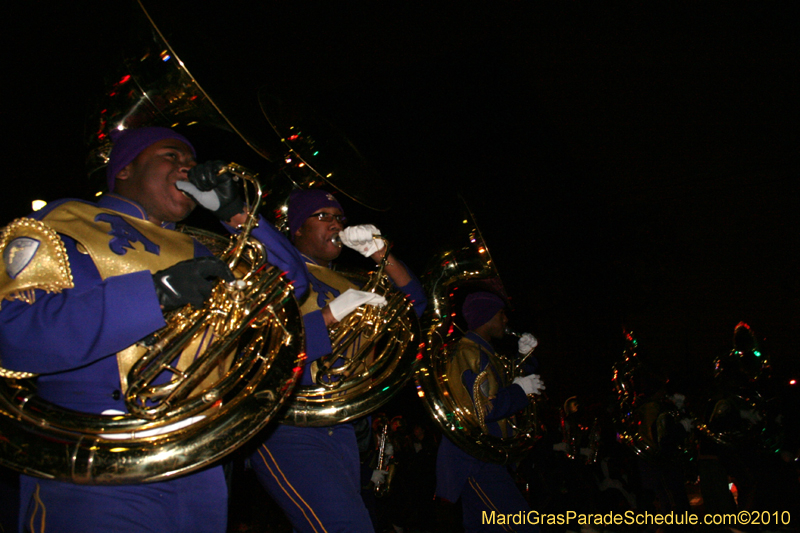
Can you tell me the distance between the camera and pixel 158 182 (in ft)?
6.61

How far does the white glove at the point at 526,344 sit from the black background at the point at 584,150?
4.82 ft

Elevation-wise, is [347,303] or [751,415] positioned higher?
[347,303]

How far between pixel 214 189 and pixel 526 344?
3664 mm

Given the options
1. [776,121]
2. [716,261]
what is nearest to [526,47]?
[776,121]

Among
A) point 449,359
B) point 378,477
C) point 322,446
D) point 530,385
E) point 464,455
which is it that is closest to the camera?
point 322,446

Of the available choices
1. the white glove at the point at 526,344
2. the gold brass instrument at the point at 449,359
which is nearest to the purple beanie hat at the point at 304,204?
the gold brass instrument at the point at 449,359

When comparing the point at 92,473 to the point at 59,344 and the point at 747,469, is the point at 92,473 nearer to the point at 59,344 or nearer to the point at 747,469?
the point at 59,344

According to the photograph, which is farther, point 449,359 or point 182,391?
Answer: point 449,359

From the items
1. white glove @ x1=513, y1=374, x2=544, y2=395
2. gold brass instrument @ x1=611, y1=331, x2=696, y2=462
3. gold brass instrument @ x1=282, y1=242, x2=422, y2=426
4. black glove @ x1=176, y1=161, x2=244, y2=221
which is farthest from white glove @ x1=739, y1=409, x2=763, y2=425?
black glove @ x1=176, y1=161, x2=244, y2=221

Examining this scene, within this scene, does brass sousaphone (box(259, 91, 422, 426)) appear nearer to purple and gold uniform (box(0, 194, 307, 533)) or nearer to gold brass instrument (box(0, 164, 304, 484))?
gold brass instrument (box(0, 164, 304, 484))

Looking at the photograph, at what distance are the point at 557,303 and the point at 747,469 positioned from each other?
6325 mm

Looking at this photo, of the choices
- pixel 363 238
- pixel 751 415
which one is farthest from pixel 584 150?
pixel 363 238

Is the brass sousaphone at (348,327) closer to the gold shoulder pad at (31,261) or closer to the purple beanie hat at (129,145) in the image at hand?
the purple beanie hat at (129,145)

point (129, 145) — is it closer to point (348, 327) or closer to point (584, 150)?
point (348, 327)
